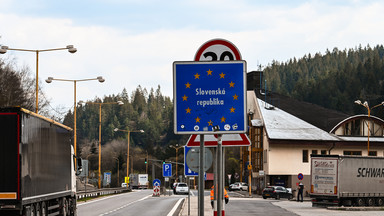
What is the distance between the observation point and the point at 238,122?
30.7 feet

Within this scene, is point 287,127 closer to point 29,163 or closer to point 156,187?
point 156,187

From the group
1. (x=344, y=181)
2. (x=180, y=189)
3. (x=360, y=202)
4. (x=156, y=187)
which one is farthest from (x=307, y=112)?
(x=344, y=181)

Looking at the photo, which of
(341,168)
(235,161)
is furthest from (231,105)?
(235,161)

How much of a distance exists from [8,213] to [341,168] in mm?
31806

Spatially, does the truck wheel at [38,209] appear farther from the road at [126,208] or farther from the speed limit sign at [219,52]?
the road at [126,208]

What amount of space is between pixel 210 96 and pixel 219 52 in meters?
0.76

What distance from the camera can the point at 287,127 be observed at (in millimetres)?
86438

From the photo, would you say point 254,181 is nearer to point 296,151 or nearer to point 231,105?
point 296,151

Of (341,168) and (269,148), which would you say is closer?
(341,168)

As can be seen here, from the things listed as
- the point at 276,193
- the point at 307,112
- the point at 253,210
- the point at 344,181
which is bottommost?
the point at 276,193

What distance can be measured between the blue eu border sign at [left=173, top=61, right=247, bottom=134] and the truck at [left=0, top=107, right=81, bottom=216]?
7713mm

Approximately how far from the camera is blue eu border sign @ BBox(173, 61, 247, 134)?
30.6 ft

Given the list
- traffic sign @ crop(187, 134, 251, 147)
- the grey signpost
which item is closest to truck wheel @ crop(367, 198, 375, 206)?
traffic sign @ crop(187, 134, 251, 147)

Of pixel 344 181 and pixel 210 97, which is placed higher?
pixel 210 97
